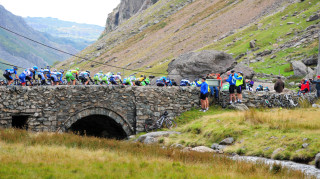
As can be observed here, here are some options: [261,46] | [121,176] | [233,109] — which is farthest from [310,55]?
[121,176]

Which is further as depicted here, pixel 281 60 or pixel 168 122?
pixel 281 60

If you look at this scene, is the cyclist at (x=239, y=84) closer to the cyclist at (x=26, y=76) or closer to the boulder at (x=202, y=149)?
the boulder at (x=202, y=149)

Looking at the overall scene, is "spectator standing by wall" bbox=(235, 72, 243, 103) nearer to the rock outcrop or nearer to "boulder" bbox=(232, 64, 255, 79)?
"boulder" bbox=(232, 64, 255, 79)

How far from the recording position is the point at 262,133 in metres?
16.5

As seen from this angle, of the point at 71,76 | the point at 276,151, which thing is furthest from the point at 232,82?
the point at 71,76

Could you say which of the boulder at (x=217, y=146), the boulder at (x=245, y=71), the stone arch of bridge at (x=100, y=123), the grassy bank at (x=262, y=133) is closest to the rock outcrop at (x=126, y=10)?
the boulder at (x=245, y=71)

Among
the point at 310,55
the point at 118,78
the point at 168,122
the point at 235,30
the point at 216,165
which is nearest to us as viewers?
the point at 216,165

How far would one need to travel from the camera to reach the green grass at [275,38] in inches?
1649

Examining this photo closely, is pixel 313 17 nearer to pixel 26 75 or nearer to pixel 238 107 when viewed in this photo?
pixel 238 107

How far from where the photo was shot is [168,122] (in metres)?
22.9

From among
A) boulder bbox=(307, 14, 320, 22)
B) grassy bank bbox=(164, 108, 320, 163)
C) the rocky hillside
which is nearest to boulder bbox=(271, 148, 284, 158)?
grassy bank bbox=(164, 108, 320, 163)

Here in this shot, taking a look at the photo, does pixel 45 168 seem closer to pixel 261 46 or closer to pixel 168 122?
pixel 168 122

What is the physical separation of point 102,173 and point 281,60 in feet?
123

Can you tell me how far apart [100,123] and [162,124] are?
18.8 feet
